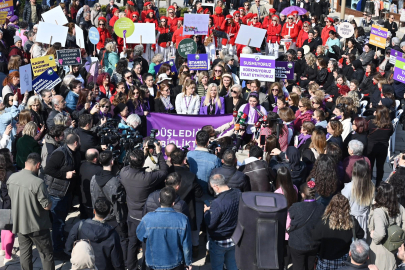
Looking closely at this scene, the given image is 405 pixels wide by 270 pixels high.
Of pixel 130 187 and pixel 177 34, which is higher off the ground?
pixel 177 34

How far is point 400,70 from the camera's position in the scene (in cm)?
1231

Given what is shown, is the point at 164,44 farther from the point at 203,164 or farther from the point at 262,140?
the point at 203,164

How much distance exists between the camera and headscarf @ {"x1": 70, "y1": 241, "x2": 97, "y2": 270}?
5227 millimetres

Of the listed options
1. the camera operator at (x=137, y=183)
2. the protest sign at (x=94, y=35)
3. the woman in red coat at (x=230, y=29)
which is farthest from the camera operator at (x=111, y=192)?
the woman in red coat at (x=230, y=29)

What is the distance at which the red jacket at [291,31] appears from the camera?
17484 mm

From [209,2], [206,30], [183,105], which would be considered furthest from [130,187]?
[209,2]

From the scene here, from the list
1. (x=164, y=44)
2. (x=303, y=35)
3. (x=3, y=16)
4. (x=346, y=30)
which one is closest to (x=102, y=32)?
(x=164, y=44)

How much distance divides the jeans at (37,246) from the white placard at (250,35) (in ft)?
29.2

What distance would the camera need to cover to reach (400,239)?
6.45 m

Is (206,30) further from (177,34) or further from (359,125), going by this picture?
(359,125)

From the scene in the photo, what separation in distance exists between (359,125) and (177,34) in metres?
7.98

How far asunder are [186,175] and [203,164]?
462mm

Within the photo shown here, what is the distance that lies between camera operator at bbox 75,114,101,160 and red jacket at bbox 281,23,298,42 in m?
10.6

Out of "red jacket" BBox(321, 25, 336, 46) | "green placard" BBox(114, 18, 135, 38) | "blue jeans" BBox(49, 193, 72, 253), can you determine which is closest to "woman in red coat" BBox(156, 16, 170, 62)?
"green placard" BBox(114, 18, 135, 38)
